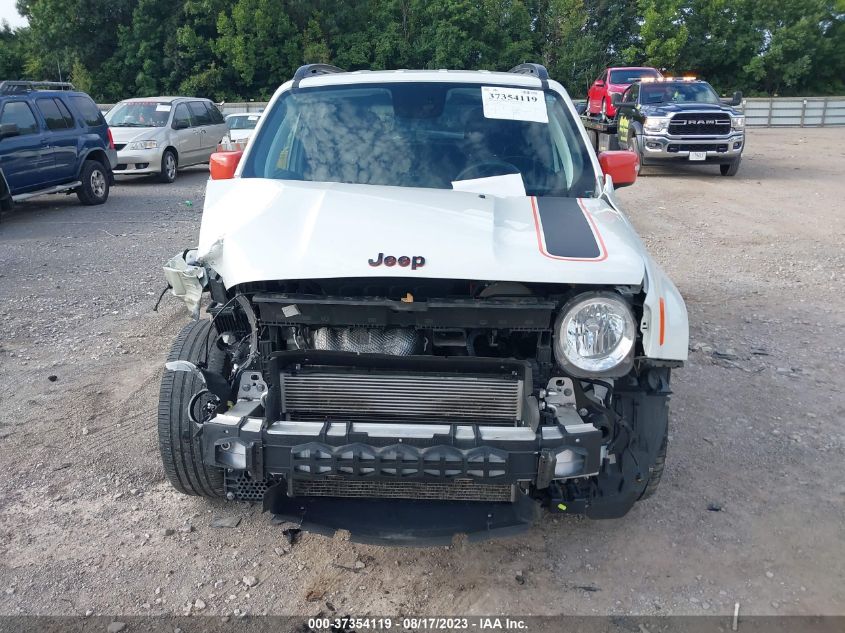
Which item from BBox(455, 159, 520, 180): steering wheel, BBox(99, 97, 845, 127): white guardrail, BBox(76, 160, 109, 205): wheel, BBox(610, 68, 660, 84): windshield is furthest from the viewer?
BBox(99, 97, 845, 127): white guardrail

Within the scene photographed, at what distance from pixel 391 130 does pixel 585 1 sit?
39.5 metres

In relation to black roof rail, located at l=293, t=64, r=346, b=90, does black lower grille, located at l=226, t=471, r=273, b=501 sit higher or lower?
lower

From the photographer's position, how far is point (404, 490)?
2.98 metres

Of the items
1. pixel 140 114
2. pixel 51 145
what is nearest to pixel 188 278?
pixel 51 145

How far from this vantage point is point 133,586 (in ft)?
10.2

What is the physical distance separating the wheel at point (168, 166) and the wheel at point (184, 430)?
43.2 feet

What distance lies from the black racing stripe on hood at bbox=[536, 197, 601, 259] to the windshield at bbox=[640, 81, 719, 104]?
13760 mm

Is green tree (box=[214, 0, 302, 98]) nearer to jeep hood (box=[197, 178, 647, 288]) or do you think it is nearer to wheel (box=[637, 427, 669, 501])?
jeep hood (box=[197, 178, 647, 288])

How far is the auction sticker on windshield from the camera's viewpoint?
4.16 metres

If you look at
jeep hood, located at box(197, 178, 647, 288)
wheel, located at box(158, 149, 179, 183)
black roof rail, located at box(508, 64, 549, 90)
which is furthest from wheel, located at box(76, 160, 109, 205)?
jeep hood, located at box(197, 178, 647, 288)

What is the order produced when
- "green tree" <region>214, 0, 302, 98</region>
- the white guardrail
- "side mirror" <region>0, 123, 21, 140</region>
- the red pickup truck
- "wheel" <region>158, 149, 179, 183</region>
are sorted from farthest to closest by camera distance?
"green tree" <region>214, 0, 302, 98</region> → the white guardrail → the red pickup truck → "wheel" <region>158, 149, 179, 183</region> → "side mirror" <region>0, 123, 21, 140</region>

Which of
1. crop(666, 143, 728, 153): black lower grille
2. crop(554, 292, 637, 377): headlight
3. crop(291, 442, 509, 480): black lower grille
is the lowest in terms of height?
crop(666, 143, 728, 153): black lower grille

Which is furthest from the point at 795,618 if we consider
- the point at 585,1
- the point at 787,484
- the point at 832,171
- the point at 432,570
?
the point at 585,1

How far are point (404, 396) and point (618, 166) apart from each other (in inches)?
80.0
